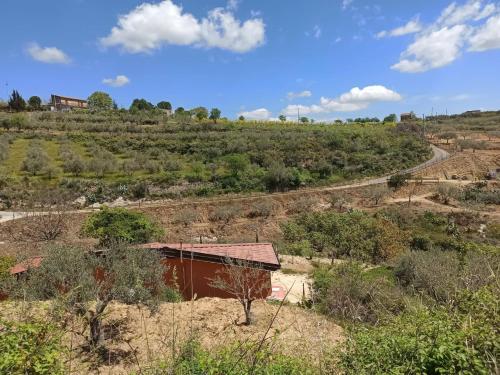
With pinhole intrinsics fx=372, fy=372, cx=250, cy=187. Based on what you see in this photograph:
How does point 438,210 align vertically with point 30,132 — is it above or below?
below

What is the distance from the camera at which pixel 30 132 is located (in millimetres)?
53625

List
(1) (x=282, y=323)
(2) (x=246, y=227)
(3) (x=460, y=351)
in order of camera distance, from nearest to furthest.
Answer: (3) (x=460, y=351) → (1) (x=282, y=323) → (2) (x=246, y=227)

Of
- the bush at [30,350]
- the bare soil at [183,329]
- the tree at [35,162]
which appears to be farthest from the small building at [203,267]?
the tree at [35,162]

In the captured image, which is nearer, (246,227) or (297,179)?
(246,227)

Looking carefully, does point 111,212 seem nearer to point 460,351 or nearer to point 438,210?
point 460,351

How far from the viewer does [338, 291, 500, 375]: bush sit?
421cm

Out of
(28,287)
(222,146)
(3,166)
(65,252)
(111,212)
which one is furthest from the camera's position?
(222,146)

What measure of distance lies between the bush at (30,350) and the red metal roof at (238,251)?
Answer: 9.58m

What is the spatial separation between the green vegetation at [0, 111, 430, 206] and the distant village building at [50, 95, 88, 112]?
3119cm

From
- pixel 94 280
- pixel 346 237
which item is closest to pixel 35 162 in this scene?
pixel 346 237

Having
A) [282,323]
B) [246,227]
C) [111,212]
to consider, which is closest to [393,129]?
[246,227]

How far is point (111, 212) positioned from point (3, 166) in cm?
2477

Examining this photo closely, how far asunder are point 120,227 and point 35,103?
7360cm

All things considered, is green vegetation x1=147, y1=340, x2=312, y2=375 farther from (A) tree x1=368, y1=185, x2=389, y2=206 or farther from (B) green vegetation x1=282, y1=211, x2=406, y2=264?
(A) tree x1=368, y1=185, x2=389, y2=206
